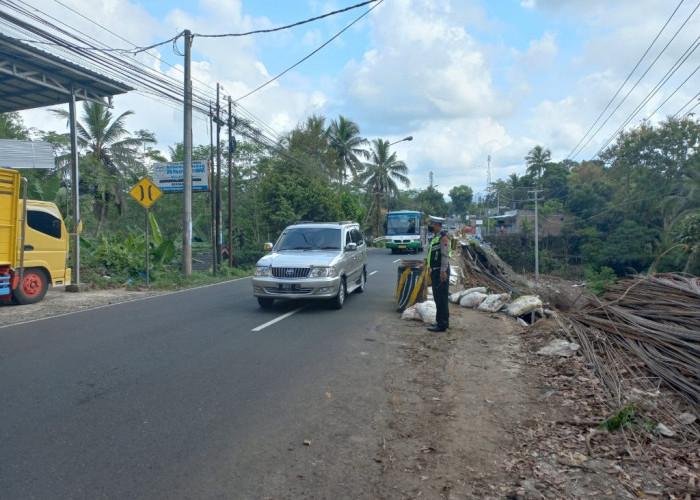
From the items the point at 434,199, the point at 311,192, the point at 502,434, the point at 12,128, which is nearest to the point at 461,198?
the point at 434,199

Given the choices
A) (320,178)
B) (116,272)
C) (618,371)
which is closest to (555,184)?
(320,178)

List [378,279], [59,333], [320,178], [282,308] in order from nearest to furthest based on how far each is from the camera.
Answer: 1. [59,333]
2. [282,308]
3. [378,279]
4. [320,178]

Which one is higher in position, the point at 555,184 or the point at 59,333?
the point at 555,184

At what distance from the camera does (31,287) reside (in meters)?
11.9

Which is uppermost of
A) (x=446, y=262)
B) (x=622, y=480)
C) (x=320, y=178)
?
(x=320, y=178)

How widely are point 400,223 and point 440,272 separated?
87.0ft

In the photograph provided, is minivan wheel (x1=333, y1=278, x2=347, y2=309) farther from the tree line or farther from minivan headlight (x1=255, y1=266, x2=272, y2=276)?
the tree line

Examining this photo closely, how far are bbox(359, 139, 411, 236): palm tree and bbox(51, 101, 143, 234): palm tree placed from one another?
919 inches

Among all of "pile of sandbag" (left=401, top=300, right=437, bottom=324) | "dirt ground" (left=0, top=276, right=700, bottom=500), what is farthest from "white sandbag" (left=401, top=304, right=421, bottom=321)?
"dirt ground" (left=0, top=276, right=700, bottom=500)

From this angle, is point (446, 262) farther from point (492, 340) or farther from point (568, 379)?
point (568, 379)

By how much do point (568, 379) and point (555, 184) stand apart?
69057mm

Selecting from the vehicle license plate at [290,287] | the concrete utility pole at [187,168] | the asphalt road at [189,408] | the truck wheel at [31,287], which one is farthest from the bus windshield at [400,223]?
the asphalt road at [189,408]

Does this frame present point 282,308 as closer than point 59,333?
No

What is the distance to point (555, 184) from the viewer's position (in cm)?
6906
